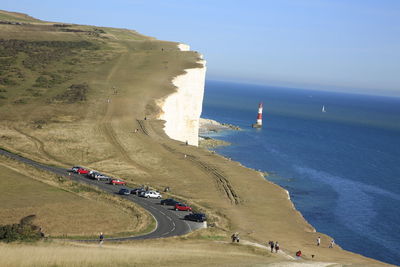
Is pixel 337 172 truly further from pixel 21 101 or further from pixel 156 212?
pixel 156 212

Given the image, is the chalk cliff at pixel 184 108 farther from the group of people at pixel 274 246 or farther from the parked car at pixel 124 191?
the group of people at pixel 274 246

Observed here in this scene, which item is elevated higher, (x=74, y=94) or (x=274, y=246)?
(x=74, y=94)

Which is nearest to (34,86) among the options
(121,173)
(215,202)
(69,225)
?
(121,173)

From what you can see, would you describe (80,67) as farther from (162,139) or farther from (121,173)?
(121,173)

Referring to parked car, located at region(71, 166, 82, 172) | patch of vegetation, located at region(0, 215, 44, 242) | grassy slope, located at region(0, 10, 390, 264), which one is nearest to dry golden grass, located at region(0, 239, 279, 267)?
patch of vegetation, located at region(0, 215, 44, 242)

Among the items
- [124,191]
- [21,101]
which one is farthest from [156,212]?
[21,101]

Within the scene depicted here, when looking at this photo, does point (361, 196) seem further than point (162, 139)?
No

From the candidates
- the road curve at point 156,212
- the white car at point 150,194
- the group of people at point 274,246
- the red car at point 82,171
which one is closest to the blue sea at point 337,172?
the group of people at point 274,246
